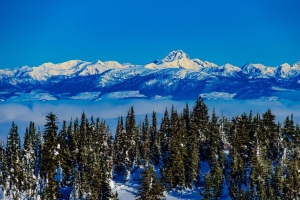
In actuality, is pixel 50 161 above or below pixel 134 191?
above

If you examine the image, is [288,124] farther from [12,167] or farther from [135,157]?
[12,167]

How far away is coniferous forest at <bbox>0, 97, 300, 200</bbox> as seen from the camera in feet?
422

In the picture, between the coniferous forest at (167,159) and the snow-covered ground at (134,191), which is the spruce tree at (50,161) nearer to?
the coniferous forest at (167,159)

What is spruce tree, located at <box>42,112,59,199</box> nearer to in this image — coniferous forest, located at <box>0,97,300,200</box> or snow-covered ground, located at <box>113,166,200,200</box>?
coniferous forest, located at <box>0,97,300,200</box>

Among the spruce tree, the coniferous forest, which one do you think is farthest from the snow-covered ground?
the spruce tree

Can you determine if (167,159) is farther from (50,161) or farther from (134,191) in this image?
(50,161)

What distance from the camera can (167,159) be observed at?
16100 centimetres

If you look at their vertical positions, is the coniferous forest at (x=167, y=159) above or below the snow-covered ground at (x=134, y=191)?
above

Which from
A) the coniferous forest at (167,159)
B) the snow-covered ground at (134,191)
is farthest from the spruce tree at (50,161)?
the snow-covered ground at (134,191)

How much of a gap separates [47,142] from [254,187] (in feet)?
204

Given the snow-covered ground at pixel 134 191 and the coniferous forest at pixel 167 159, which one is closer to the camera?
the coniferous forest at pixel 167 159

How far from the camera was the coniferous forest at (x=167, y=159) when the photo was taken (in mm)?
128750

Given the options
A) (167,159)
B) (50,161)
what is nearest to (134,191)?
(167,159)

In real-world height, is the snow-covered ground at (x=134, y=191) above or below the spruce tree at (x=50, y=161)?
below
